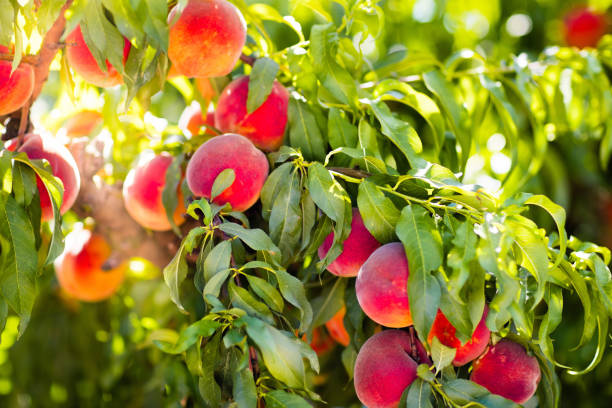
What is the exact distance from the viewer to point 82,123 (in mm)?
1396

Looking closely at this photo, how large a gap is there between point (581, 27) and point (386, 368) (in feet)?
6.44

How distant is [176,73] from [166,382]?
60 centimetres

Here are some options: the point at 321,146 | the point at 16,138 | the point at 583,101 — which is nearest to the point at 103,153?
the point at 16,138

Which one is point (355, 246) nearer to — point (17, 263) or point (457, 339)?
point (457, 339)

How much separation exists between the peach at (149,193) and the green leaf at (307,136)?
0.88ft

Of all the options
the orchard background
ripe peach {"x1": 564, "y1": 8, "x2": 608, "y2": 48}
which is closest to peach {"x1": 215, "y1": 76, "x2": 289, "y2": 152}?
the orchard background

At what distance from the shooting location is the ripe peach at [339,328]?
3.76 ft

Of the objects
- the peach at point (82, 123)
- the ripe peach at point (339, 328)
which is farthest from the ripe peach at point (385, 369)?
the peach at point (82, 123)

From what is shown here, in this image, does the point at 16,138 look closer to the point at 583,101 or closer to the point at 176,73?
the point at 176,73

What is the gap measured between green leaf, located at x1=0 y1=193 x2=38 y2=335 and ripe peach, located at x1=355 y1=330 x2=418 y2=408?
16.9 inches

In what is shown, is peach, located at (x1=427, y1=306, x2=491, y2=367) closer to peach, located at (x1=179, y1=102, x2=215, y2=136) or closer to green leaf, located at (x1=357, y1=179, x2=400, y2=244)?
green leaf, located at (x1=357, y1=179, x2=400, y2=244)

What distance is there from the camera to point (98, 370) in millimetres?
1716

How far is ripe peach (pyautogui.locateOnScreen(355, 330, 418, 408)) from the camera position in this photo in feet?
2.82

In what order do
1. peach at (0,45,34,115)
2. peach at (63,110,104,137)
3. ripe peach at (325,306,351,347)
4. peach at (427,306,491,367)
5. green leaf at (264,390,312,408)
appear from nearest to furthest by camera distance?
1. green leaf at (264,390,312,408)
2. peach at (427,306,491,367)
3. peach at (0,45,34,115)
4. ripe peach at (325,306,351,347)
5. peach at (63,110,104,137)
